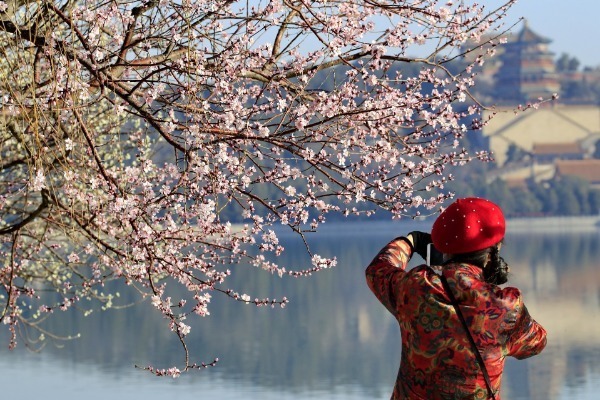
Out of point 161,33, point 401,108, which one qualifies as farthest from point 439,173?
point 161,33

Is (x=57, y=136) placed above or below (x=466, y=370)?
above

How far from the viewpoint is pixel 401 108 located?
6.00m

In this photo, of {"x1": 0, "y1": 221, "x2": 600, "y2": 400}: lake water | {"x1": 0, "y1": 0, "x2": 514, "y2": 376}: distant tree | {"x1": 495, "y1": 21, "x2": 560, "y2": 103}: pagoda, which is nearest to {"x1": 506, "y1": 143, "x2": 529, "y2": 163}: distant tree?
{"x1": 495, "y1": 21, "x2": 560, "y2": 103}: pagoda

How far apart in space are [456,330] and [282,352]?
2375 centimetres

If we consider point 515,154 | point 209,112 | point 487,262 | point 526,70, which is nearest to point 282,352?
point 209,112

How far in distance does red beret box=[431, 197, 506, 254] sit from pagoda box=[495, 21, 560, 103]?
4272 inches

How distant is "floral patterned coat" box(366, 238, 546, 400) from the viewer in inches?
133

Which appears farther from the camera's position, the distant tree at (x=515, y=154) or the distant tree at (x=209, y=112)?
the distant tree at (x=515, y=154)

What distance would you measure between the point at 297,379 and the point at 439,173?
58.5 ft

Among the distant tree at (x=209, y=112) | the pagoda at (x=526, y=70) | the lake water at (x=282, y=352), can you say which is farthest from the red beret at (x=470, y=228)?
the pagoda at (x=526, y=70)

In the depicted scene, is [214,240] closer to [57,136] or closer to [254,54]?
[254,54]

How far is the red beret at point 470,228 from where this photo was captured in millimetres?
3436

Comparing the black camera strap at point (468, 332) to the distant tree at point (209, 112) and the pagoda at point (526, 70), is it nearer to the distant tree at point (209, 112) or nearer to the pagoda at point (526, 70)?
the distant tree at point (209, 112)

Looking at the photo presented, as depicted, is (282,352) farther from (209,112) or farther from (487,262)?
(487,262)
